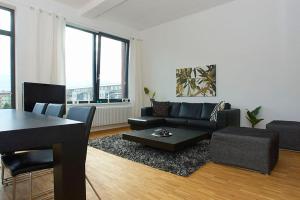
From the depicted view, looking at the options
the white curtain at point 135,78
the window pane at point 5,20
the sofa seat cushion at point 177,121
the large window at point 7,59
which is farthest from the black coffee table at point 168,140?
the window pane at point 5,20

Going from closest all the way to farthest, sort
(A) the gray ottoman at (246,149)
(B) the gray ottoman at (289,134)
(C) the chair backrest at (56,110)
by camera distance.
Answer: (C) the chair backrest at (56,110) → (A) the gray ottoman at (246,149) → (B) the gray ottoman at (289,134)

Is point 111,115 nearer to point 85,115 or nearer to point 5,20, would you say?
point 5,20

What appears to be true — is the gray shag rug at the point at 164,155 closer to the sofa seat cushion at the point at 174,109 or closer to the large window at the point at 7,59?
the sofa seat cushion at the point at 174,109

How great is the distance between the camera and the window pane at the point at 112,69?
5431 mm

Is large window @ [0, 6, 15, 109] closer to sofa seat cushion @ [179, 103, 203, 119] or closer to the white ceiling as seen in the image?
the white ceiling

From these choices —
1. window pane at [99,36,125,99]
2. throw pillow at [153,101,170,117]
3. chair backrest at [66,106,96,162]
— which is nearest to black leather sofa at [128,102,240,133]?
throw pillow at [153,101,170,117]

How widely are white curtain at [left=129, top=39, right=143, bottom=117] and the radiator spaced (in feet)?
0.87

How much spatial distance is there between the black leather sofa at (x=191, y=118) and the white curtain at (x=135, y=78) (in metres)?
0.89

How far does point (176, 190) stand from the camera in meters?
1.93

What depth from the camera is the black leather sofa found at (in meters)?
3.65

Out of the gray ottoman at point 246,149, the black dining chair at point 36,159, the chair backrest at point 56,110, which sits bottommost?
the gray ottoman at point 246,149

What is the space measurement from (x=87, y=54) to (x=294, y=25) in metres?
4.65

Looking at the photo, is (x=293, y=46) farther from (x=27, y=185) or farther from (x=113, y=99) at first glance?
(x=27, y=185)

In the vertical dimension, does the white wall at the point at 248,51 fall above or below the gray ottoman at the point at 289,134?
above
